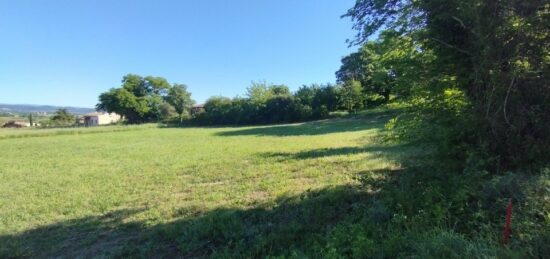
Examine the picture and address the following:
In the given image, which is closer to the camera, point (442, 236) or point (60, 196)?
point (442, 236)

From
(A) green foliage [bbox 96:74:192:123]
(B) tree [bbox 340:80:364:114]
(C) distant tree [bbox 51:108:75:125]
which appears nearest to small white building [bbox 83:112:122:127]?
(C) distant tree [bbox 51:108:75:125]

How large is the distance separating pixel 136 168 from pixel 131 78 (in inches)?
2842

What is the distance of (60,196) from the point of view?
309 inches

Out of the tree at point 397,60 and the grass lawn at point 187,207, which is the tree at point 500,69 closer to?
the tree at point 397,60

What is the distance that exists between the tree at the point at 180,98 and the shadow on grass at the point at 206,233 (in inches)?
2923

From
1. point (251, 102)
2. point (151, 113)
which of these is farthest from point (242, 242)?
point (151, 113)

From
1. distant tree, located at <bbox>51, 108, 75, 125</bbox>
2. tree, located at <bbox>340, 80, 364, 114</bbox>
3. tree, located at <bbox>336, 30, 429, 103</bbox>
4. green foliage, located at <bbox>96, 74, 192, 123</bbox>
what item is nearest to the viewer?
tree, located at <bbox>336, 30, 429, 103</bbox>

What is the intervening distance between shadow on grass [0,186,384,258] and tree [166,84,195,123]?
7424 centimetres

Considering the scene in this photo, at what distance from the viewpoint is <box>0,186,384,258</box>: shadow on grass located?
171 inches

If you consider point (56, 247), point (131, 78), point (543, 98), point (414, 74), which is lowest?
point (56, 247)

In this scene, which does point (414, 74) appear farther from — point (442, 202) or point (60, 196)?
point (60, 196)

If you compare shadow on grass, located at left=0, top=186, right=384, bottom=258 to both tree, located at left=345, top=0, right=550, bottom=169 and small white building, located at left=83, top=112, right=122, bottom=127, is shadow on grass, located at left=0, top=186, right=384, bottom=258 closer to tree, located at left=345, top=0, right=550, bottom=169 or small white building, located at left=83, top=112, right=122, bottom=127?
tree, located at left=345, top=0, right=550, bottom=169

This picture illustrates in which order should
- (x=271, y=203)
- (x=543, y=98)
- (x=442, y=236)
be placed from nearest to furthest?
(x=442, y=236) < (x=543, y=98) < (x=271, y=203)

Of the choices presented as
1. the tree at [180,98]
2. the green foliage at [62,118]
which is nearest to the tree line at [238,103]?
the tree at [180,98]
